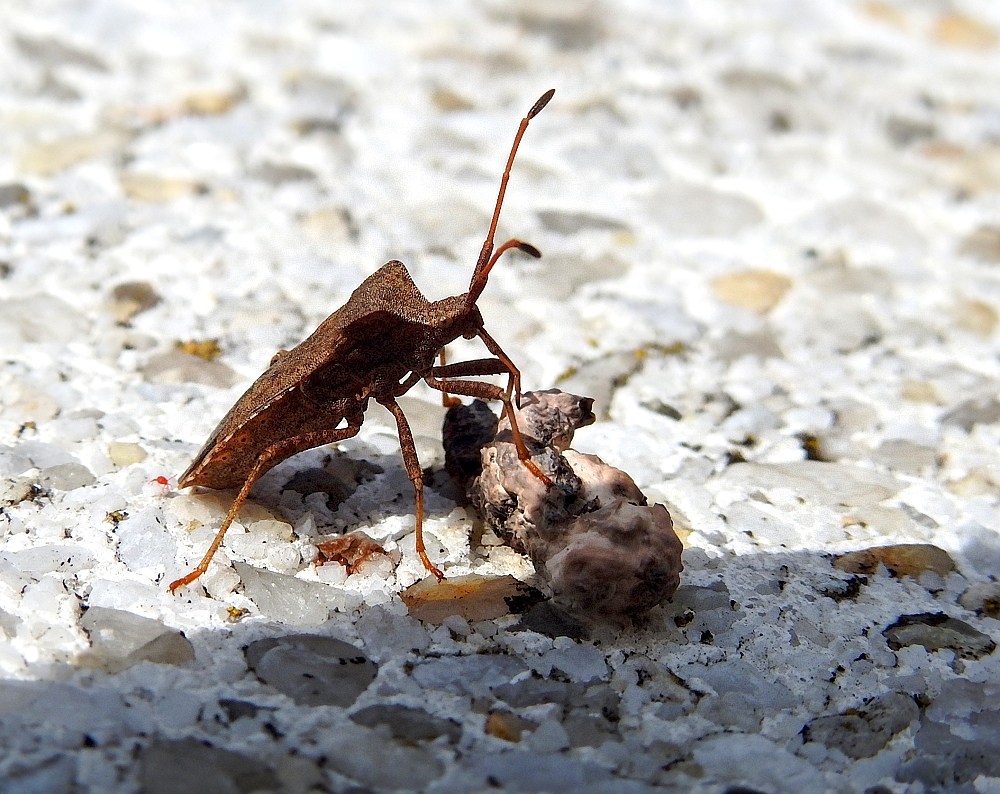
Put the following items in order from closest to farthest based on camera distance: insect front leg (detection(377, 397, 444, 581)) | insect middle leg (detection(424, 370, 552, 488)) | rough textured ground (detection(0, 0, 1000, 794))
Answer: rough textured ground (detection(0, 0, 1000, 794)), insect middle leg (detection(424, 370, 552, 488)), insect front leg (detection(377, 397, 444, 581))

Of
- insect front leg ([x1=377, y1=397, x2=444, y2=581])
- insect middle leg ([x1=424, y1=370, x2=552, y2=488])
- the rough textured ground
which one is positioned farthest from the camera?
insect front leg ([x1=377, y1=397, x2=444, y2=581])

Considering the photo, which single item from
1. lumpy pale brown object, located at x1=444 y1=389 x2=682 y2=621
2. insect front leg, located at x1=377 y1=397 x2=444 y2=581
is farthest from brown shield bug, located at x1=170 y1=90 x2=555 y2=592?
lumpy pale brown object, located at x1=444 y1=389 x2=682 y2=621

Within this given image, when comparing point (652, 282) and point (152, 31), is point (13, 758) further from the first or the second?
point (152, 31)

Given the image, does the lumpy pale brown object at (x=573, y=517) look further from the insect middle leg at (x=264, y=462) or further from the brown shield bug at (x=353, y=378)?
the insect middle leg at (x=264, y=462)

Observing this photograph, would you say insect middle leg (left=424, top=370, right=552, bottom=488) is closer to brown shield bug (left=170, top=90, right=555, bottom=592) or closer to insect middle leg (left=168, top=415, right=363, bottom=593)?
brown shield bug (left=170, top=90, right=555, bottom=592)

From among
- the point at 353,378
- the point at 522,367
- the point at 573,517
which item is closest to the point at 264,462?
the point at 353,378

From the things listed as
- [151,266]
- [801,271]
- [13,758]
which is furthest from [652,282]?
[13,758]

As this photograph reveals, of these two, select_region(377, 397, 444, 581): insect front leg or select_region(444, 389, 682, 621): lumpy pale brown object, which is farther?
select_region(377, 397, 444, 581): insect front leg
